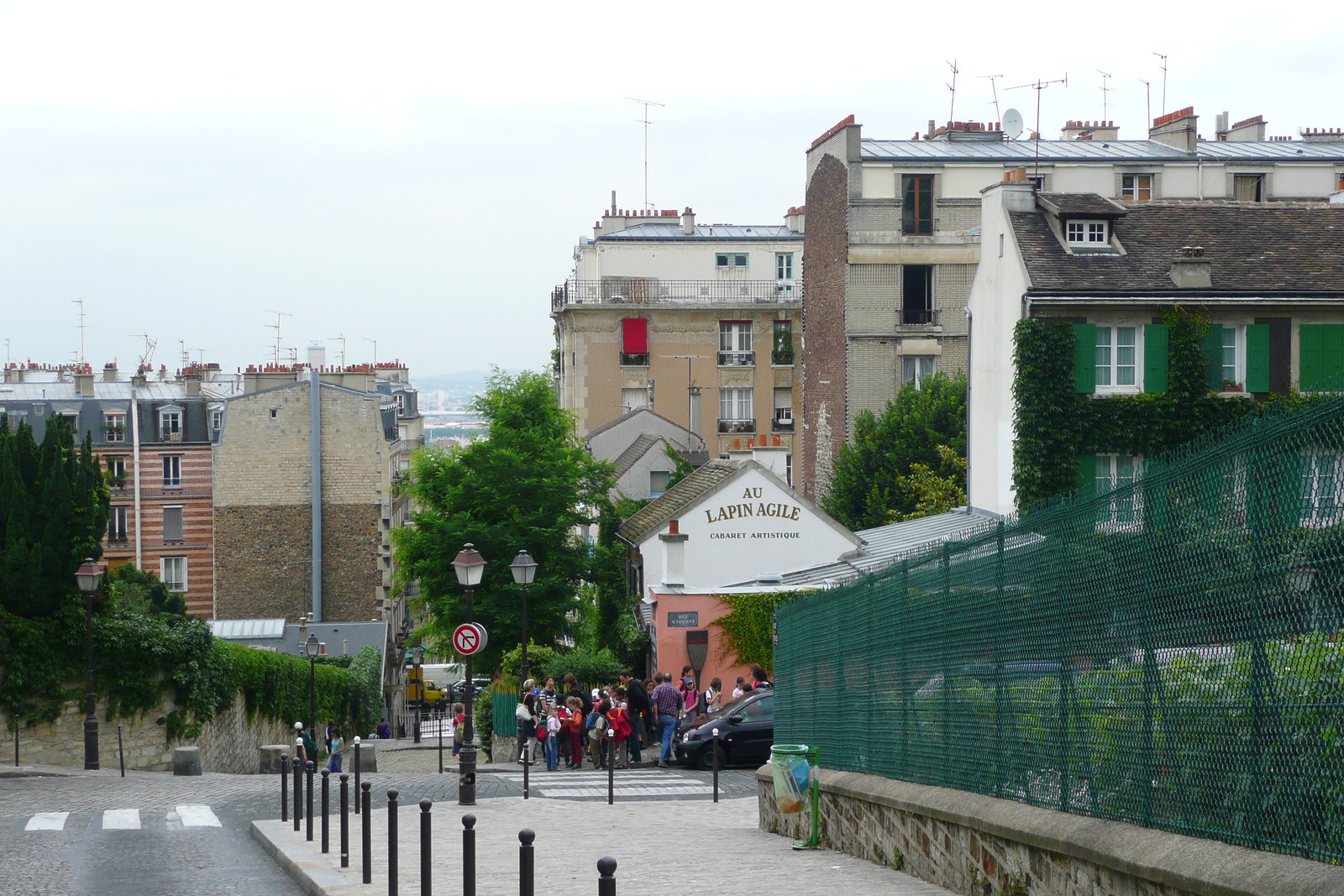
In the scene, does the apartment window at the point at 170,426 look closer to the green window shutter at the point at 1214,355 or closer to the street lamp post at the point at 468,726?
the green window shutter at the point at 1214,355

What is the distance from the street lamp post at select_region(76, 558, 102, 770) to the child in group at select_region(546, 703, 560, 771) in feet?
26.8

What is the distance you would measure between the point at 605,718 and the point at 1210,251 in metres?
17.6

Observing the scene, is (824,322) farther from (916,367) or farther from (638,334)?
(638,334)

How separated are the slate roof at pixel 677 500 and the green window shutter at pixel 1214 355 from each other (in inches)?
401

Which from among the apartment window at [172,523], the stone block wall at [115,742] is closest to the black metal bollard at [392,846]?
the stone block wall at [115,742]

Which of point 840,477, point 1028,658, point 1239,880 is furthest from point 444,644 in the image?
point 1239,880

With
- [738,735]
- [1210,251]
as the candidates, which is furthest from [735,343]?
[738,735]

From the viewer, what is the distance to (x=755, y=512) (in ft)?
105

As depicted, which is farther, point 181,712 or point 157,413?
point 157,413

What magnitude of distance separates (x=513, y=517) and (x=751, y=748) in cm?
1883

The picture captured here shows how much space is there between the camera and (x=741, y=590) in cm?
2989

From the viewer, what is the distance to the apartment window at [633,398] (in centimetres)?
6831

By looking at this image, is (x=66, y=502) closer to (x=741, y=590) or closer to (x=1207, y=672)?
(x=741, y=590)

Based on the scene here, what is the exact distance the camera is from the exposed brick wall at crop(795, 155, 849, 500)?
164 feet
